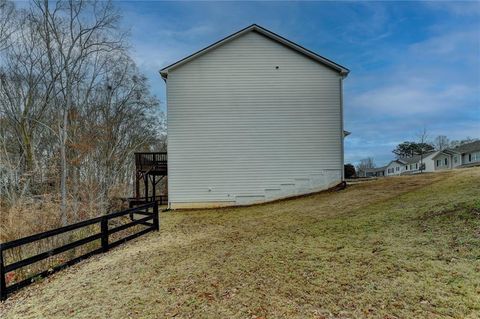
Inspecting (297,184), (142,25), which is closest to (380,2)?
(297,184)

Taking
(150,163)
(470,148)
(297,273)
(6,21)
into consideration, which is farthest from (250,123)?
(470,148)

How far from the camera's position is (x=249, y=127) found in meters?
16.2

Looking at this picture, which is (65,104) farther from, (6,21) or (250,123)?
(250,123)

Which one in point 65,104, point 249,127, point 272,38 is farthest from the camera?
point 65,104

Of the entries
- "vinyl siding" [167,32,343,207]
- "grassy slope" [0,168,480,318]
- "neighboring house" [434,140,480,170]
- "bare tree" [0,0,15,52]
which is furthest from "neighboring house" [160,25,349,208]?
"neighboring house" [434,140,480,170]

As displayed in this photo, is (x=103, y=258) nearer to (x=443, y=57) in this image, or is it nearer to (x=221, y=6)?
(x=221, y=6)

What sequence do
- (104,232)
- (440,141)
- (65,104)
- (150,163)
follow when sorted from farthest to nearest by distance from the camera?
(440,141), (150,163), (65,104), (104,232)

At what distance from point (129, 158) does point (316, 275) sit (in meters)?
30.4

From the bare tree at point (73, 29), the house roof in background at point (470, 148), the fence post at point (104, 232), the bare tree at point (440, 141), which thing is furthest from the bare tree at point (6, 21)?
the bare tree at point (440, 141)

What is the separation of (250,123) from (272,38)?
4.72 metres

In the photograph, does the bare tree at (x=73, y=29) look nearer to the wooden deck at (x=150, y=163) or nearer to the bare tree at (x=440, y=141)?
the wooden deck at (x=150, y=163)

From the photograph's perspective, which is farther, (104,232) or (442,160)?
(442,160)

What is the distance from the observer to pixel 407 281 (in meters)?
4.64

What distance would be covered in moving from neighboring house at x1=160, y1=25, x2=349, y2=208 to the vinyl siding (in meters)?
0.05
